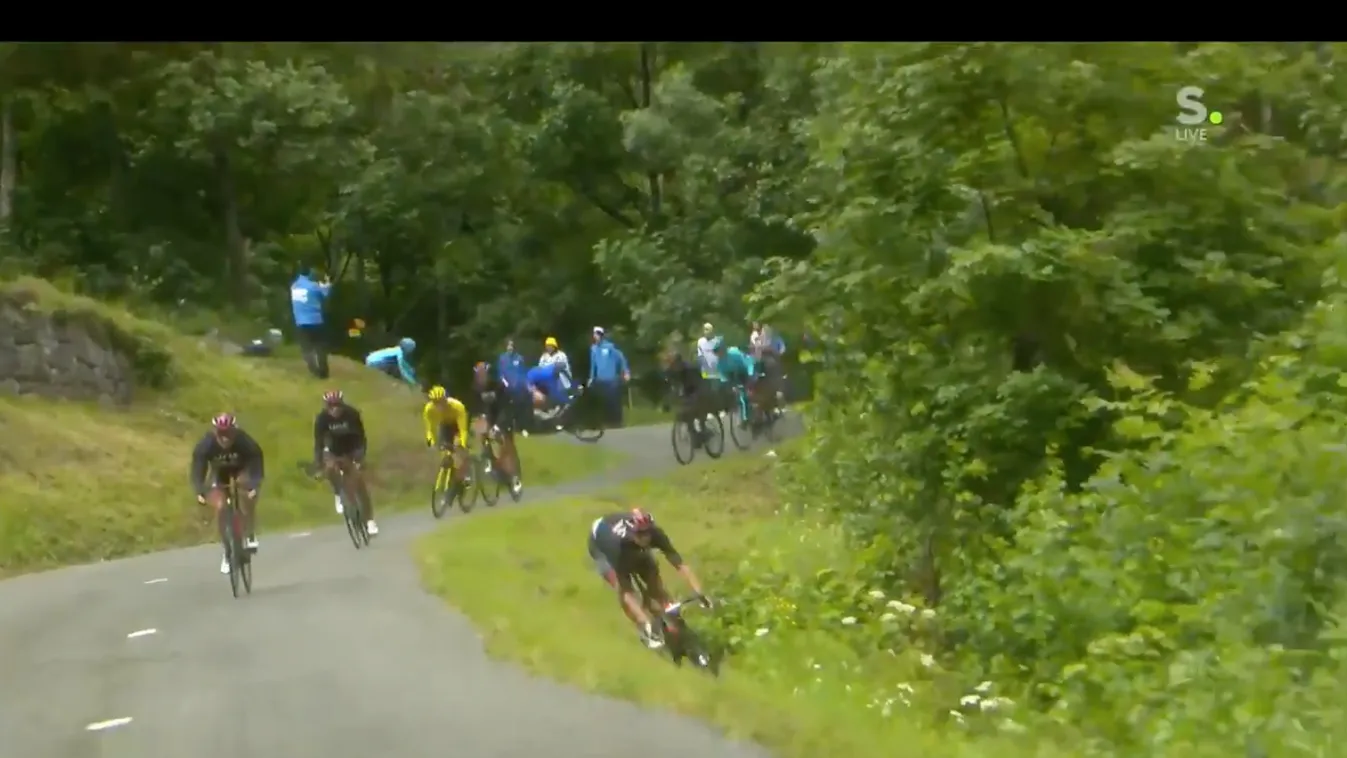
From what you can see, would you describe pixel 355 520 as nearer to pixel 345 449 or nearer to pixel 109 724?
pixel 345 449

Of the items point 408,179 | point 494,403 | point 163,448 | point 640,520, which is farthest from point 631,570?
point 163,448

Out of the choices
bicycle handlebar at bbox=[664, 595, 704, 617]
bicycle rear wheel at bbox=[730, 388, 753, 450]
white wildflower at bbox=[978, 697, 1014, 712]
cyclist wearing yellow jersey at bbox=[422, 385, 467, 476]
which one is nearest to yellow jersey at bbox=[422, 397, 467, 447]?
cyclist wearing yellow jersey at bbox=[422, 385, 467, 476]

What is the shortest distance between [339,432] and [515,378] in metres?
0.83

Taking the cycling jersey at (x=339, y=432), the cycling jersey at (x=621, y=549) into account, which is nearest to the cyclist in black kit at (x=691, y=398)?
the cycling jersey at (x=621, y=549)

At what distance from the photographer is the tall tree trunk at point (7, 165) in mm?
5438

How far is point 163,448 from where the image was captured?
762cm

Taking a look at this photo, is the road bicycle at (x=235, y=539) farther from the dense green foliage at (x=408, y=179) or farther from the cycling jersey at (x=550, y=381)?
the cycling jersey at (x=550, y=381)

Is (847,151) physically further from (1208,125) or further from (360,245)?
(360,245)

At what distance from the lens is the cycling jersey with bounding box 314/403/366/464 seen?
6.84 meters

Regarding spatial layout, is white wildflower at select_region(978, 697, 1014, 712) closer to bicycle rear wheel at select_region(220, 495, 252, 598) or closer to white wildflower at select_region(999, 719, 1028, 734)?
white wildflower at select_region(999, 719, 1028, 734)

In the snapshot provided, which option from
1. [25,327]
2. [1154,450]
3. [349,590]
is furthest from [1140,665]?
[25,327]

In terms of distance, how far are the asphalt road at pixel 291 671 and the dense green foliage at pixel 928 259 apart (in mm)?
1250

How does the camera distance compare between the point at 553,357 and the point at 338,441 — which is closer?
the point at 553,357
